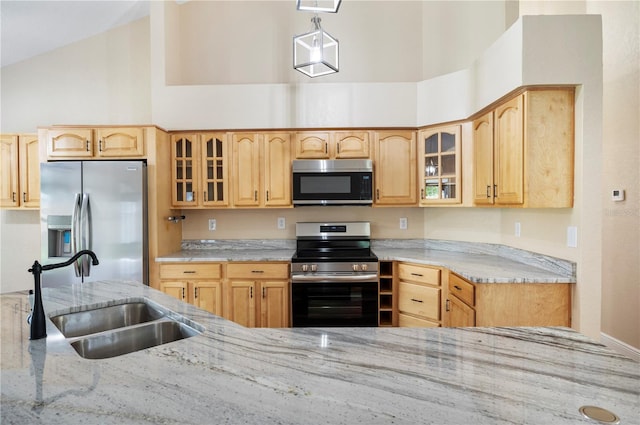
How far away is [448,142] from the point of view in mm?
3266

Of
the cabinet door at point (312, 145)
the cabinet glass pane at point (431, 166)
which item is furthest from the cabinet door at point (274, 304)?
the cabinet glass pane at point (431, 166)

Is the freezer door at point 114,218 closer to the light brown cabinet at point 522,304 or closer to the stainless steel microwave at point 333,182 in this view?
the stainless steel microwave at point 333,182

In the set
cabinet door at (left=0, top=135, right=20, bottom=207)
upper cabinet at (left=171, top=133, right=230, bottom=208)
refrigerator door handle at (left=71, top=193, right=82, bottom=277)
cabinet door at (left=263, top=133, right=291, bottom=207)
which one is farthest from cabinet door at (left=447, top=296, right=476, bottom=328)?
cabinet door at (left=0, top=135, right=20, bottom=207)

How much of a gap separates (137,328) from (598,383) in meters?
1.58

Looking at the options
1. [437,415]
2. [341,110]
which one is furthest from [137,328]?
[341,110]

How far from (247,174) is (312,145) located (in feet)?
2.34

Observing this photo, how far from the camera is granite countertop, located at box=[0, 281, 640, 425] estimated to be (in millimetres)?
786

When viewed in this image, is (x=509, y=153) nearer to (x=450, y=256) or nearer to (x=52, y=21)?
(x=450, y=256)

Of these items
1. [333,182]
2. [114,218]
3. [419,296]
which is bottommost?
[419,296]

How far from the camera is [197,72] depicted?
3.93m

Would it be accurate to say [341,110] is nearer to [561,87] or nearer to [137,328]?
[561,87]

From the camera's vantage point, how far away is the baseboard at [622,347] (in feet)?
9.55

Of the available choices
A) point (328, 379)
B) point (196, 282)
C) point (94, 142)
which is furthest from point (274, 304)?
point (328, 379)

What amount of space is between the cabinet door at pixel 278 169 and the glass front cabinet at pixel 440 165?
51.8 inches
